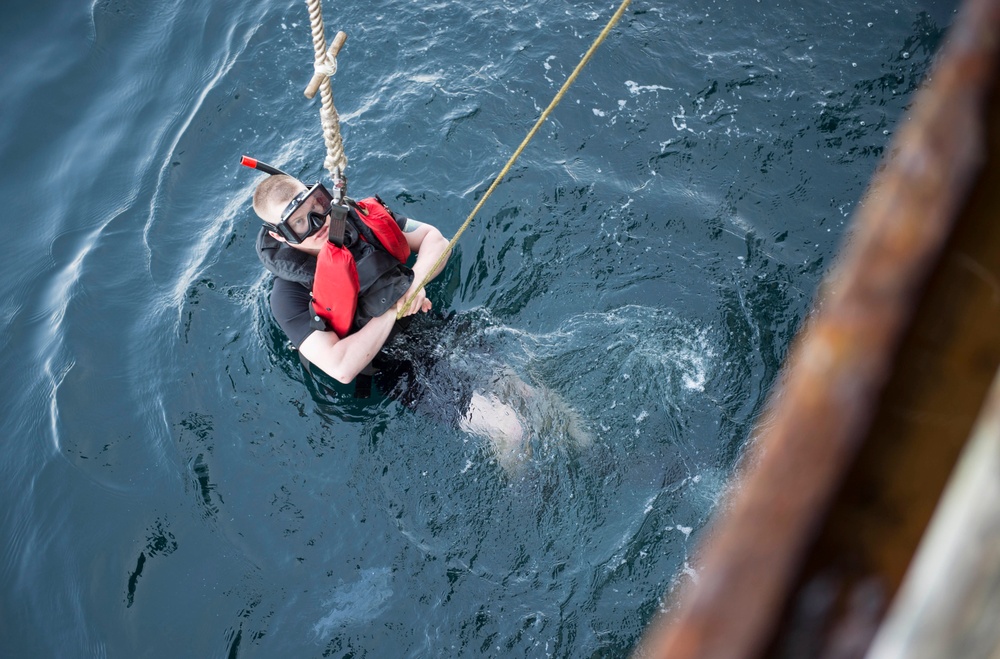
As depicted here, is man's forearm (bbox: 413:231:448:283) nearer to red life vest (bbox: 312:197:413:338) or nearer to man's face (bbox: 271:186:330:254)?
red life vest (bbox: 312:197:413:338)

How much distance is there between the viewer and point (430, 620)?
12.9 feet

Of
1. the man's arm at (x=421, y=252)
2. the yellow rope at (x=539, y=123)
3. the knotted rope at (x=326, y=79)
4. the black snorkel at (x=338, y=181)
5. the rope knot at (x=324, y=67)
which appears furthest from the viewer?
the man's arm at (x=421, y=252)

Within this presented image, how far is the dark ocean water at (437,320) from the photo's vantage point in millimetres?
4105

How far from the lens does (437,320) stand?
Answer: 4723 mm

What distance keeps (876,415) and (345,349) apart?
3.84 m

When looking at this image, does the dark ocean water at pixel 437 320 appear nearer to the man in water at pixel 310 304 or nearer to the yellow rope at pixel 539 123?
the man in water at pixel 310 304

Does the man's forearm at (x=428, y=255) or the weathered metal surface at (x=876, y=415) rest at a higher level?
the weathered metal surface at (x=876, y=415)

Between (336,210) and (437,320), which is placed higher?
(336,210)

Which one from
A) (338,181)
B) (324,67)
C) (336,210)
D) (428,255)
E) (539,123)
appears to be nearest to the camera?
(539,123)

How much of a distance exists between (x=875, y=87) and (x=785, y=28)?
36.0 inches

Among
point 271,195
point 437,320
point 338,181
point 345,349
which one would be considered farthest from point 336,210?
point 437,320

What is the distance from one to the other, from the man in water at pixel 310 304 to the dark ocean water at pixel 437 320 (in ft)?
0.50

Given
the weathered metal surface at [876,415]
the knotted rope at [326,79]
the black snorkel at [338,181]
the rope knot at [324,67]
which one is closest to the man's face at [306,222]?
the black snorkel at [338,181]

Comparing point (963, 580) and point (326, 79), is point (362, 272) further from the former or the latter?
point (963, 580)
